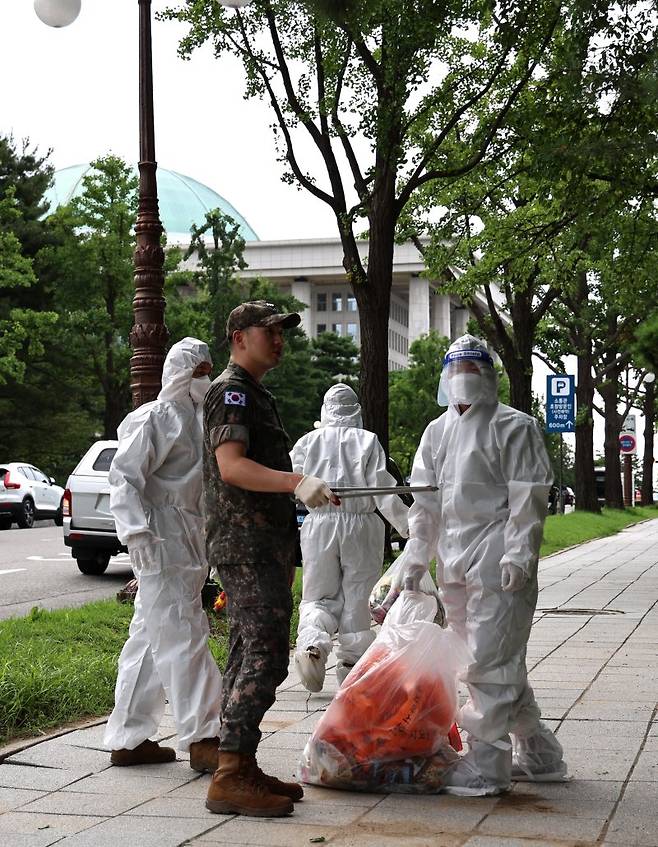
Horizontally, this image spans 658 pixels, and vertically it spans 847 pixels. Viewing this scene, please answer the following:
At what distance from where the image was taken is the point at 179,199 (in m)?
97.4

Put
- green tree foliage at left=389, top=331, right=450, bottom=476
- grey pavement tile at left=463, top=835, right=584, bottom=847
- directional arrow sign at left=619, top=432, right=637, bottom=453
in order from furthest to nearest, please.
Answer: green tree foliage at left=389, top=331, right=450, bottom=476 → directional arrow sign at left=619, top=432, right=637, bottom=453 → grey pavement tile at left=463, top=835, right=584, bottom=847

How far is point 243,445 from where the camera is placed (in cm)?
495

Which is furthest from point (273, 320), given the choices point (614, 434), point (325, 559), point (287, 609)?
point (614, 434)

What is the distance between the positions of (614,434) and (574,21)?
38952 mm

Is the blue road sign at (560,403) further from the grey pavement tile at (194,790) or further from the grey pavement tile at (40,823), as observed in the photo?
the grey pavement tile at (40,823)

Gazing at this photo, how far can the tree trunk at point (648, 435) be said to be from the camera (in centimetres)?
5281

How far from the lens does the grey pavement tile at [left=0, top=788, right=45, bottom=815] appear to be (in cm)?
512

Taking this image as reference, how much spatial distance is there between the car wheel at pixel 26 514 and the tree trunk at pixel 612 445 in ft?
69.3

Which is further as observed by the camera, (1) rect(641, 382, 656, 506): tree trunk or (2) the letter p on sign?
(1) rect(641, 382, 656, 506): tree trunk

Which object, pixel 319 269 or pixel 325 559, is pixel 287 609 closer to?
pixel 325 559

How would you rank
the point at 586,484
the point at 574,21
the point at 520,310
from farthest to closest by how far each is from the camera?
the point at 586,484 → the point at 520,310 → the point at 574,21

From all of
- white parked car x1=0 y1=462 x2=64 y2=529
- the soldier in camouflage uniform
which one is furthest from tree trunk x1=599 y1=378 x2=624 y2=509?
the soldier in camouflage uniform

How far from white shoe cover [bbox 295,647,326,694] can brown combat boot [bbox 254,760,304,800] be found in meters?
1.97

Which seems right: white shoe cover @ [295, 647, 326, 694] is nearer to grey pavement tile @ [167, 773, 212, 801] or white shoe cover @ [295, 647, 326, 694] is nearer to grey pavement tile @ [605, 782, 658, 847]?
grey pavement tile @ [167, 773, 212, 801]
